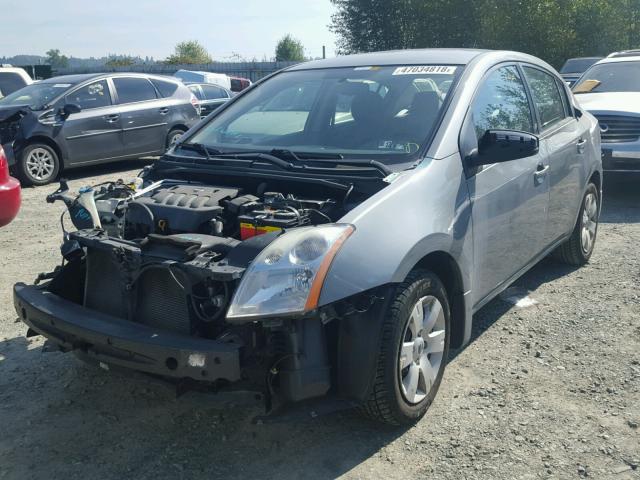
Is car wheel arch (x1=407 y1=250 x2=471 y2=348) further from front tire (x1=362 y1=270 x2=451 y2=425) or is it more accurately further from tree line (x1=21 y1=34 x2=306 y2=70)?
tree line (x1=21 y1=34 x2=306 y2=70)

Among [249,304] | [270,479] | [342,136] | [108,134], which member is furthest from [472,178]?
[108,134]

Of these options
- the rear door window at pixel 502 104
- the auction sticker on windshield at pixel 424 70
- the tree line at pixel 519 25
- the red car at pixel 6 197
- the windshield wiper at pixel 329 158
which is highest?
the tree line at pixel 519 25

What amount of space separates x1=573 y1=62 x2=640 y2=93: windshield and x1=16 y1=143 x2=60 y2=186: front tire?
25.5 ft

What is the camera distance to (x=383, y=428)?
3281mm

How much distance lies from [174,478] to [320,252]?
1.18 meters

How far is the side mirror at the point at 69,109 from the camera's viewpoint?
986cm

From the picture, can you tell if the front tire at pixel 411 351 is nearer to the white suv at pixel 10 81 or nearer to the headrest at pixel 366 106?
the headrest at pixel 366 106

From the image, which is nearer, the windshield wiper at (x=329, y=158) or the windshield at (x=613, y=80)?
the windshield wiper at (x=329, y=158)

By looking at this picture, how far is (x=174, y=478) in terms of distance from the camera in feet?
9.64

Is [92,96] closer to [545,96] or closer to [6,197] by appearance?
[6,197]

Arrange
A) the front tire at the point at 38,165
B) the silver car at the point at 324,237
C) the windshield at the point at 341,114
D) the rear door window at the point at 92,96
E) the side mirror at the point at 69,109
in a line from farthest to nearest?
the rear door window at the point at 92,96 → the side mirror at the point at 69,109 → the front tire at the point at 38,165 → the windshield at the point at 341,114 → the silver car at the point at 324,237

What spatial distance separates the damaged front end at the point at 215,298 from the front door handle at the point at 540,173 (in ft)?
5.38

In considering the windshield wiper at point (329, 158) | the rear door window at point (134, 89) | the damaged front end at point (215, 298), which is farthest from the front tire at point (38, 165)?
the windshield wiper at point (329, 158)

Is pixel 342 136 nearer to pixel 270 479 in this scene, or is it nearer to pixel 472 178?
pixel 472 178
